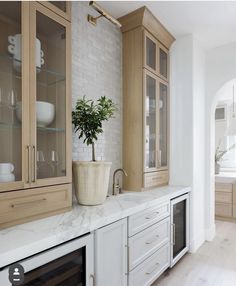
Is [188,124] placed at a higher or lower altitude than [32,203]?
higher

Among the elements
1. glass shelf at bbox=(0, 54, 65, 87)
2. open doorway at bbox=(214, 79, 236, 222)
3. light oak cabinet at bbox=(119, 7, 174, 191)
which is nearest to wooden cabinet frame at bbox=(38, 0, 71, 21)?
glass shelf at bbox=(0, 54, 65, 87)

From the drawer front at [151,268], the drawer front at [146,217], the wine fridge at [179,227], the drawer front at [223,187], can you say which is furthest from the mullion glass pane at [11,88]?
the drawer front at [223,187]

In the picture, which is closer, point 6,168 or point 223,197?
point 6,168

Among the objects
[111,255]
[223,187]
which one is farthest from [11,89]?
[223,187]

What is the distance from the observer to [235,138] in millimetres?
5543

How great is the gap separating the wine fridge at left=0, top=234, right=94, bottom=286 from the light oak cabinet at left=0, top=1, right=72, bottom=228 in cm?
30

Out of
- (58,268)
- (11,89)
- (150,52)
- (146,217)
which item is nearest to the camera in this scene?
(58,268)

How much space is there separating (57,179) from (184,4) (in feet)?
6.79

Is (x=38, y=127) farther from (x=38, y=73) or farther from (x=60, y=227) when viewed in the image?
(x=60, y=227)

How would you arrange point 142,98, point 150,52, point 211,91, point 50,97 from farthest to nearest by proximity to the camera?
point 211,91
point 150,52
point 142,98
point 50,97

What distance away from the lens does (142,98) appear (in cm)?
258

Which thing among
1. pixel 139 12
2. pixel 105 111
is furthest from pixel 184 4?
pixel 105 111

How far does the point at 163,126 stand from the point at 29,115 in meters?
1.96

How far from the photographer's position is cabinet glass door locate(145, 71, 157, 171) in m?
2.66
